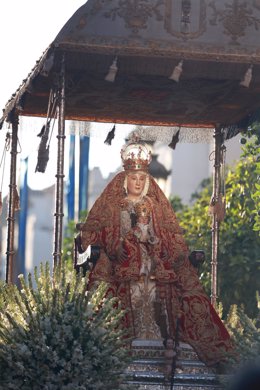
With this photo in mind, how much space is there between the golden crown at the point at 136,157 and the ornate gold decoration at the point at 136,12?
183 cm

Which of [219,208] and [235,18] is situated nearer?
[235,18]

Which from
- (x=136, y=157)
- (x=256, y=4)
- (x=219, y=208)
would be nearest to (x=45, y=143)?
(x=136, y=157)

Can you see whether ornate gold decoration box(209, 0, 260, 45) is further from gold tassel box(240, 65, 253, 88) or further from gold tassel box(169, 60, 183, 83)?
gold tassel box(169, 60, 183, 83)

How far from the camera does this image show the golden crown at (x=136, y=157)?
18.7 metres

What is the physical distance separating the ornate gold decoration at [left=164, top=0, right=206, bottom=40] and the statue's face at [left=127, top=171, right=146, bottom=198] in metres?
1.90

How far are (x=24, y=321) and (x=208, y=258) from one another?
10.4 meters

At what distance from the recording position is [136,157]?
1870 cm

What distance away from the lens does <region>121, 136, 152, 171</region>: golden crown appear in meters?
18.7

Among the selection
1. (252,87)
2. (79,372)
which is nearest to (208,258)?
(252,87)

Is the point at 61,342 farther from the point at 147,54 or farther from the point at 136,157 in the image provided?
the point at 136,157

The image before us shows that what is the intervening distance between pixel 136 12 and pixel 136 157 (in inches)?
78.6

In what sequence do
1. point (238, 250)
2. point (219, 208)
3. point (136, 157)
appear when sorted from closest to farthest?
point (136, 157) < point (219, 208) < point (238, 250)

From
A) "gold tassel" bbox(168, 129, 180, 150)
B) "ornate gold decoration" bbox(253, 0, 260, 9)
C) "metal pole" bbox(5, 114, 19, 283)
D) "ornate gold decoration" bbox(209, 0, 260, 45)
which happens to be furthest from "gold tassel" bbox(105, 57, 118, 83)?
"gold tassel" bbox(168, 129, 180, 150)

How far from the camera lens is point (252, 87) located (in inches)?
741
